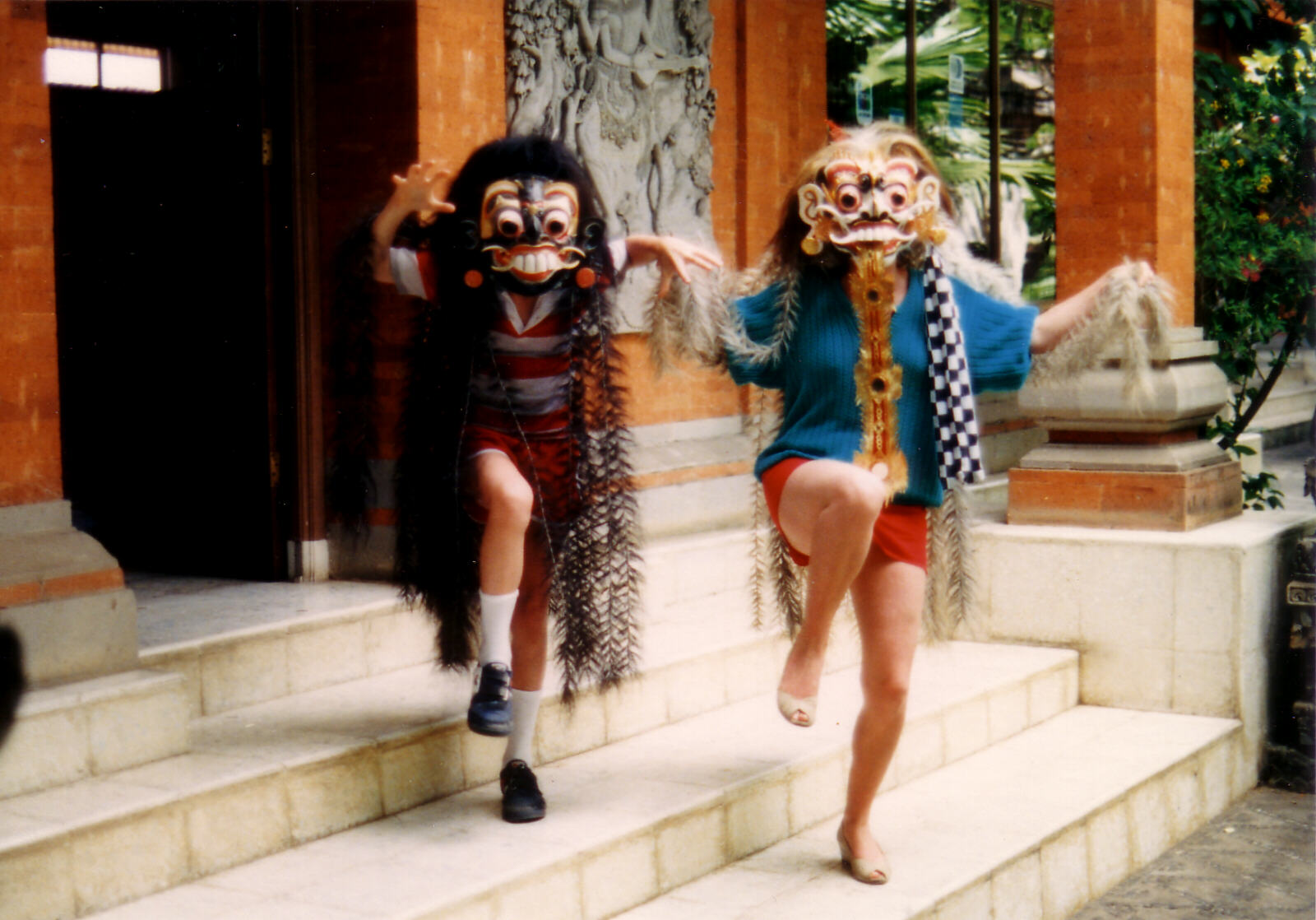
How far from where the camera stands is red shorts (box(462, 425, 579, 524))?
415 cm

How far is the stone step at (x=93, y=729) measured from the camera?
3.92 metres

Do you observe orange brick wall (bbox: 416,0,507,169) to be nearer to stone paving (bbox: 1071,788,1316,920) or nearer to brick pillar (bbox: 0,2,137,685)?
brick pillar (bbox: 0,2,137,685)

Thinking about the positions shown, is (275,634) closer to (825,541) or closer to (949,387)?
(825,541)

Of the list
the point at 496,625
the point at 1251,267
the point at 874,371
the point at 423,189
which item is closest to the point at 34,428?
the point at 423,189

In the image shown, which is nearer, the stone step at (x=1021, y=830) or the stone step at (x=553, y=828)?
the stone step at (x=553, y=828)

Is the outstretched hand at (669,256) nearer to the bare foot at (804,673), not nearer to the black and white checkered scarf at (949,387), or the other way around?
the black and white checkered scarf at (949,387)

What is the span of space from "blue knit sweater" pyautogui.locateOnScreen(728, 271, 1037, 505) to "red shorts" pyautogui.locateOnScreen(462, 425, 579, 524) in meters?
0.53

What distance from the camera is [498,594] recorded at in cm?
406

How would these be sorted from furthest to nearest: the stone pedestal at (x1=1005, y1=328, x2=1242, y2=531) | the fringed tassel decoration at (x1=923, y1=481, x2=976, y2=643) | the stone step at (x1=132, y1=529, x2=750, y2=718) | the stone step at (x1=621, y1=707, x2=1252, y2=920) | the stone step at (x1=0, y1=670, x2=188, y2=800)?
the stone pedestal at (x1=1005, y1=328, x2=1242, y2=531) → the stone step at (x1=132, y1=529, x2=750, y2=718) → the fringed tassel decoration at (x1=923, y1=481, x2=976, y2=643) → the stone step at (x1=621, y1=707, x2=1252, y2=920) → the stone step at (x1=0, y1=670, x2=188, y2=800)

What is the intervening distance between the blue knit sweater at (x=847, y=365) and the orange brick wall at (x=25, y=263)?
1882 millimetres

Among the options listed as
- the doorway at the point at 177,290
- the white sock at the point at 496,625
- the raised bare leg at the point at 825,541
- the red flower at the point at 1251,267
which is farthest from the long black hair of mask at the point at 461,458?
the red flower at the point at 1251,267

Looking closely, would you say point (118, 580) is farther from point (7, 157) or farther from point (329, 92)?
point (329, 92)

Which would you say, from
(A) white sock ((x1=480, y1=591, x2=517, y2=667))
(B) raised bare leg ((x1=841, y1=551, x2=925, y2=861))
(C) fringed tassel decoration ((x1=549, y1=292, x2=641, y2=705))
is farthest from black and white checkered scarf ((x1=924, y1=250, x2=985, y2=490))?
(A) white sock ((x1=480, y1=591, x2=517, y2=667))

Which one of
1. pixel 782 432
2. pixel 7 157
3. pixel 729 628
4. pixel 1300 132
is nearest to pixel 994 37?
pixel 1300 132
